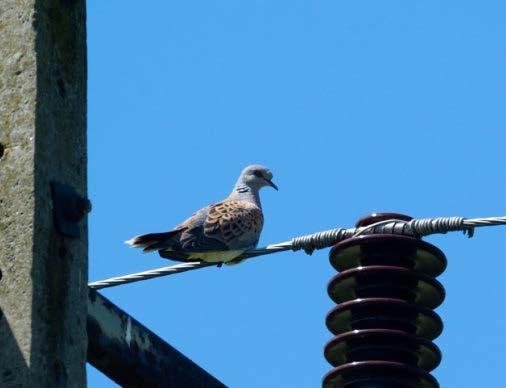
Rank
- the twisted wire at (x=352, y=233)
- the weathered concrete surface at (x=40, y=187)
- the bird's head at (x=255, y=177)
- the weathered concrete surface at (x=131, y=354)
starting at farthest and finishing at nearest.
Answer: the bird's head at (x=255, y=177) < the twisted wire at (x=352, y=233) < the weathered concrete surface at (x=131, y=354) < the weathered concrete surface at (x=40, y=187)

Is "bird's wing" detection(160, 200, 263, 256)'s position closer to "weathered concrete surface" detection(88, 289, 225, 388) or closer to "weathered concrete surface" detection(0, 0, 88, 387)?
"weathered concrete surface" detection(88, 289, 225, 388)

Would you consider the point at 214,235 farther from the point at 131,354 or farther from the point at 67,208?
the point at 67,208

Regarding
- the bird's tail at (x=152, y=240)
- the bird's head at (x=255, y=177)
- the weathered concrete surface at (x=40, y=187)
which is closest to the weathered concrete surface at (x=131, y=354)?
the weathered concrete surface at (x=40, y=187)

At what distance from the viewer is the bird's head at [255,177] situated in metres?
12.2

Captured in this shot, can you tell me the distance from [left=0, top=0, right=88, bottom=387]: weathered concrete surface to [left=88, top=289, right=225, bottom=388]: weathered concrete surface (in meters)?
0.36

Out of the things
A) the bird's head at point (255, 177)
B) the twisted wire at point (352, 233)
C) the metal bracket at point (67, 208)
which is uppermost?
the bird's head at point (255, 177)

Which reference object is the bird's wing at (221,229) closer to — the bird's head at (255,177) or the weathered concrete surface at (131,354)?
the bird's head at (255,177)

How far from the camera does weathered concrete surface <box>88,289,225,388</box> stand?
3836 mm

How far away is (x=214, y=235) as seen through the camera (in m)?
10.6

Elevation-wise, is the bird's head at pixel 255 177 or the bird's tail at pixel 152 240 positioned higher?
the bird's head at pixel 255 177

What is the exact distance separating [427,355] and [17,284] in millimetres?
1293

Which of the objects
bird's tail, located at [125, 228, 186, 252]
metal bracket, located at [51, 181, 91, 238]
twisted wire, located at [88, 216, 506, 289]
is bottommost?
metal bracket, located at [51, 181, 91, 238]

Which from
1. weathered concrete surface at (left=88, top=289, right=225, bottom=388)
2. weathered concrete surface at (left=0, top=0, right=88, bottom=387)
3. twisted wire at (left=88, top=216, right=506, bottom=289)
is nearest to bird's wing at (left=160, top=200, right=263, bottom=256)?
twisted wire at (left=88, top=216, right=506, bottom=289)

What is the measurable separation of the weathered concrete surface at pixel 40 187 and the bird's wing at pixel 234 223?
6.98 m
